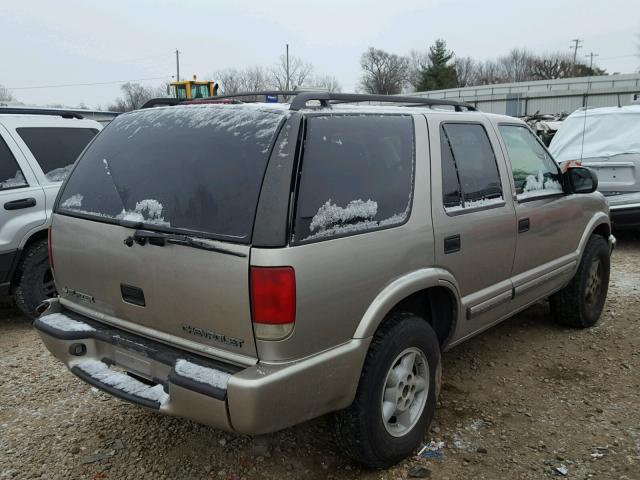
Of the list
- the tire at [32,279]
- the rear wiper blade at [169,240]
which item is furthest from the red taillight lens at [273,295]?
the tire at [32,279]

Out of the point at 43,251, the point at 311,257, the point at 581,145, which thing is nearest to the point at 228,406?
the point at 311,257

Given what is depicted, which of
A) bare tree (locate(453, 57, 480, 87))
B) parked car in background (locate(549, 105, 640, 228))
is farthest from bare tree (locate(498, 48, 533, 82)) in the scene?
parked car in background (locate(549, 105, 640, 228))

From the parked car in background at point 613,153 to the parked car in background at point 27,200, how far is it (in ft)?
20.5

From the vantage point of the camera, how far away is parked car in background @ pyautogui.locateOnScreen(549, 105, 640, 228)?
24.1 feet

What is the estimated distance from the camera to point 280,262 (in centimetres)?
219

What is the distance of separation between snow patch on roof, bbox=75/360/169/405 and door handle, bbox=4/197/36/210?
2.54 m

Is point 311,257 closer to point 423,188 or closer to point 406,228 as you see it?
point 406,228

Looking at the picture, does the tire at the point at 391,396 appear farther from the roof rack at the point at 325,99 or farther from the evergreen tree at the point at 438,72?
the evergreen tree at the point at 438,72

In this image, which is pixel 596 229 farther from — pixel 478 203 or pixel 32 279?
pixel 32 279

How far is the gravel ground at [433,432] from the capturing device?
114 inches

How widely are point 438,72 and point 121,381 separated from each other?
6818 cm

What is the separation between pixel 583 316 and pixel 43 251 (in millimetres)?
4722

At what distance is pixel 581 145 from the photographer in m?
8.02

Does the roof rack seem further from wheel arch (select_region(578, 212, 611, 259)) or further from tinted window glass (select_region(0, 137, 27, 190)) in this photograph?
tinted window glass (select_region(0, 137, 27, 190))
